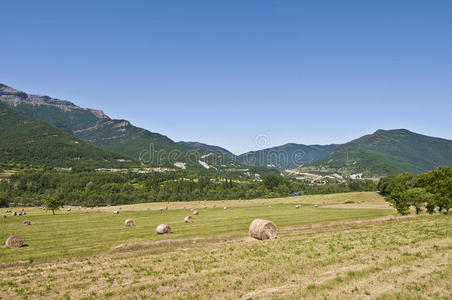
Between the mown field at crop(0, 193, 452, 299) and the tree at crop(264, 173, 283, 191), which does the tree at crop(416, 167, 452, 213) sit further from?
the tree at crop(264, 173, 283, 191)

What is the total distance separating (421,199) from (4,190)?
186350mm

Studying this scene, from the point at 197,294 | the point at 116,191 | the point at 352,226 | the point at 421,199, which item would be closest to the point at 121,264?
the point at 197,294

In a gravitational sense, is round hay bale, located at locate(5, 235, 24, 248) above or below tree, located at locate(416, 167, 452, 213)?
below

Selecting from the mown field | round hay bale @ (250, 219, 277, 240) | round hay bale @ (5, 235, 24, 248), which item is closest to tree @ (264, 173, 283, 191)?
round hay bale @ (250, 219, 277, 240)

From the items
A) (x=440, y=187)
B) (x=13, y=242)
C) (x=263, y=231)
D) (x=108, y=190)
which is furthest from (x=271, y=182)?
(x=13, y=242)

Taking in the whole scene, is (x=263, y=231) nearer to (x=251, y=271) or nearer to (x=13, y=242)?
(x=251, y=271)

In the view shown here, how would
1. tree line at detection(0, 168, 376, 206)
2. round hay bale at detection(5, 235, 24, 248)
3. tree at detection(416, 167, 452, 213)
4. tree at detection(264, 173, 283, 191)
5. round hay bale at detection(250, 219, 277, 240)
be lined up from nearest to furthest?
1. round hay bale at detection(5, 235, 24, 248)
2. round hay bale at detection(250, 219, 277, 240)
3. tree at detection(416, 167, 452, 213)
4. tree line at detection(0, 168, 376, 206)
5. tree at detection(264, 173, 283, 191)

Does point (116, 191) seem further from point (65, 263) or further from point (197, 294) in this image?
A: point (197, 294)

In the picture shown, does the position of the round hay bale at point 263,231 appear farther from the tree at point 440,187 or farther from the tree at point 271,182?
the tree at point 271,182

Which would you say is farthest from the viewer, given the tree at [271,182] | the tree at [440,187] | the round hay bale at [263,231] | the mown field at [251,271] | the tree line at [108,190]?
the tree at [271,182]

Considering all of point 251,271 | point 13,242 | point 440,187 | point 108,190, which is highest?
point 440,187

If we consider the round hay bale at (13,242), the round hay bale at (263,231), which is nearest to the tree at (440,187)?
the round hay bale at (263,231)

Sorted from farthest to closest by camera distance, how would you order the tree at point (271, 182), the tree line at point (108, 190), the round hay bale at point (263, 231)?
the tree at point (271, 182) → the tree line at point (108, 190) → the round hay bale at point (263, 231)

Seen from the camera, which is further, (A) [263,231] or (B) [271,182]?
(B) [271,182]
